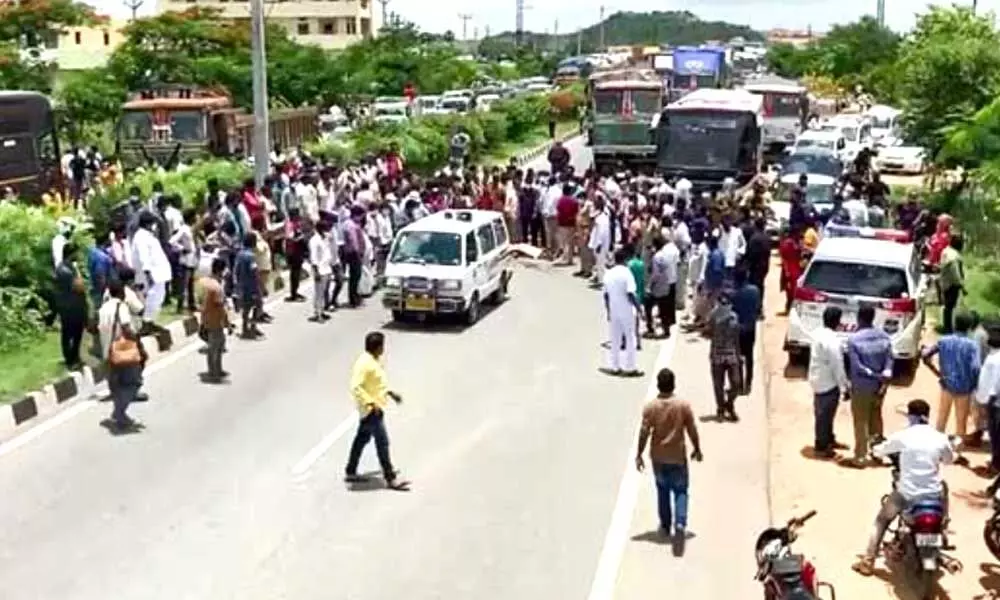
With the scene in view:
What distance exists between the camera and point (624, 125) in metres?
43.0

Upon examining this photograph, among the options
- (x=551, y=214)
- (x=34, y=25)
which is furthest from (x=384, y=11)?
(x=551, y=214)

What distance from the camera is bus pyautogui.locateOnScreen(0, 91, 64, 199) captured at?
30109mm

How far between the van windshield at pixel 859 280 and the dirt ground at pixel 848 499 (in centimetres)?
120

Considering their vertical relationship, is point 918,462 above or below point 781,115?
above

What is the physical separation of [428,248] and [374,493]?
7852mm

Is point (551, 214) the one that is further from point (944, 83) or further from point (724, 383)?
point (944, 83)

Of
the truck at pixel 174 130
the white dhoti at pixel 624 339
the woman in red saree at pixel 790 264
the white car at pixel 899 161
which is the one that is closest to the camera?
the white dhoti at pixel 624 339

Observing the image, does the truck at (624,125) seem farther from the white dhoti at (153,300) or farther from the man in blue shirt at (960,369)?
the man in blue shirt at (960,369)

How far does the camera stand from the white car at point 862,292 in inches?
684

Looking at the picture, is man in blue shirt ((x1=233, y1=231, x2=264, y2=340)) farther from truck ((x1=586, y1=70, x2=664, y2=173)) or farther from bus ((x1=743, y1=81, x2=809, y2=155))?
bus ((x1=743, y1=81, x2=809, y2=155))

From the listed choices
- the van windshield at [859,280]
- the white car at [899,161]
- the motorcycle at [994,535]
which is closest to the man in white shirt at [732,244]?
the van windshield at [859,280]

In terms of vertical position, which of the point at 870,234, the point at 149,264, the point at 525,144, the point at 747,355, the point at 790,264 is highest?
the point at 870,234

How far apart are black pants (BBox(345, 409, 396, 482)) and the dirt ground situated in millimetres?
3406

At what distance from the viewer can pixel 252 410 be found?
16016mm
